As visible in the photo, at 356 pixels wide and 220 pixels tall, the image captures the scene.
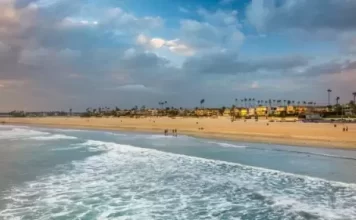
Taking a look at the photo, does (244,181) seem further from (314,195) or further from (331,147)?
(331,147)

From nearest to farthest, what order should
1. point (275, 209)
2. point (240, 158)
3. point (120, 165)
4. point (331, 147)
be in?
point (275, 209), point (120, 165), point (240, 158), point (331, 147)

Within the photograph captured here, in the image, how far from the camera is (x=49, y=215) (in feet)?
32.7

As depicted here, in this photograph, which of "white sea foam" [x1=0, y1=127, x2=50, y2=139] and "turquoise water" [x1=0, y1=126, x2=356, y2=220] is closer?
"turquoise water" [x1=0, y1=126, x2=356, y2=220]

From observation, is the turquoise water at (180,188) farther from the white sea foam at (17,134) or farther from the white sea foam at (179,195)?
the white sea foam at (17,134)

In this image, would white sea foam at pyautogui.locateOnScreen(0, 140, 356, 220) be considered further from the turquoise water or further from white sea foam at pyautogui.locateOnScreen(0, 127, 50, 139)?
white sea foam at pyautogui.locateOnScreen(0, 127, 50, 139)

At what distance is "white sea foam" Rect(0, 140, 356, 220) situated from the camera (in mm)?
10195

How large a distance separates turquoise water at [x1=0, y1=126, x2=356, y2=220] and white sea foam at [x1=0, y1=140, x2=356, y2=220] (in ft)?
0.09

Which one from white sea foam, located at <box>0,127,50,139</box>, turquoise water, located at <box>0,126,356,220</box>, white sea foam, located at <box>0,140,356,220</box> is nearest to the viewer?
white sea foam, located at <box>0,140,356,220</box>

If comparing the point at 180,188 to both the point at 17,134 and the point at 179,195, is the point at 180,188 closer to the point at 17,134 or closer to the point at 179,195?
the point at 179,195

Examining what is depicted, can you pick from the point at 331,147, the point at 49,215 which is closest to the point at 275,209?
the point at 49,215

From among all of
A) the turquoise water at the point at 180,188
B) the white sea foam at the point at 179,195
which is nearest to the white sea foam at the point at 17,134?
the turquoise water at the point at 180,188

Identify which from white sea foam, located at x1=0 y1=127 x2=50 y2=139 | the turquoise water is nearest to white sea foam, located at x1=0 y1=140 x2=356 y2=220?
the turquoise water

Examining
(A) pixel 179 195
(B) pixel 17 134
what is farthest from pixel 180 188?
(B) pixel 17 134

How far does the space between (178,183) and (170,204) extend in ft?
11.6
